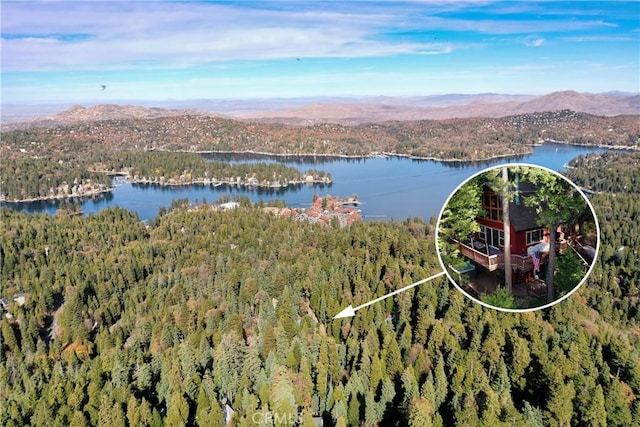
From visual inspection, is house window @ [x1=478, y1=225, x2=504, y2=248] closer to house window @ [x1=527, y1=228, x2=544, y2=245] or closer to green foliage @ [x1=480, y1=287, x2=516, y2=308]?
house window @ [x1=527, y1=228, x2=544, y2=245]

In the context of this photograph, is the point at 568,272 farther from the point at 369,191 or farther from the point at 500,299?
the point at 369,191

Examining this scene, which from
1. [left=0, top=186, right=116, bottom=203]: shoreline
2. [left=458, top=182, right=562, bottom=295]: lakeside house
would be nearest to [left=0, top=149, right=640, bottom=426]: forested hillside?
[left=458, top=182, right=562, bottom=295]: lakeside house

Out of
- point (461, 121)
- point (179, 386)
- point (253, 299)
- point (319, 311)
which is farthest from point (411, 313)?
point (461, 121)

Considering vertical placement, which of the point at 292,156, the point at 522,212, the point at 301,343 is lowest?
the point at 301,343

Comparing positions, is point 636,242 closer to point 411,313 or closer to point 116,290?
point 411,313

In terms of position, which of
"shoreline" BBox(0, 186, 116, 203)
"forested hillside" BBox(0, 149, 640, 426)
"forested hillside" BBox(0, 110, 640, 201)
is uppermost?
"forested hillside" BBox(0, 110, 640, 201)

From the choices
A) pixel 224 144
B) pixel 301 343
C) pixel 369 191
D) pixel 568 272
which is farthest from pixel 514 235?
pixel 224 144
